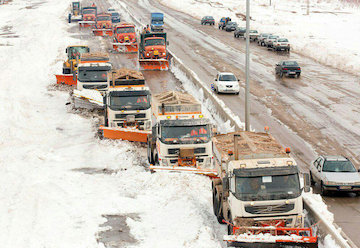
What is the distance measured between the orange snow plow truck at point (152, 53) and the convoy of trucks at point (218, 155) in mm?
8961

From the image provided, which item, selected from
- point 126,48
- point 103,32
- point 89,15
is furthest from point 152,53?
point 89,15

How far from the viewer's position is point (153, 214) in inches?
682

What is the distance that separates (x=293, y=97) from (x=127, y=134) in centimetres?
1635

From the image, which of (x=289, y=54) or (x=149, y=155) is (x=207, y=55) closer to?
(x=289, y=54)

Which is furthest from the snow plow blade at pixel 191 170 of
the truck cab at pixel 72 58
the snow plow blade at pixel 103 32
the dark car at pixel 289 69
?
the snow plow blade at pixel 103 32

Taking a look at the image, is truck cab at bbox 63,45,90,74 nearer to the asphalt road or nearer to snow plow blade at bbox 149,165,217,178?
the asphalt road

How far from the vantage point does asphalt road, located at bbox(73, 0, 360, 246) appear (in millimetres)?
25531

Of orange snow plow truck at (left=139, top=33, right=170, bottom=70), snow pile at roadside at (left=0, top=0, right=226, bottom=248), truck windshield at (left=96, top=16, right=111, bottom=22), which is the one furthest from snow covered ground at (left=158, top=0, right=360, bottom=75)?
snow pile at roadside at (left=0, top=0, right=226, bottom=248)

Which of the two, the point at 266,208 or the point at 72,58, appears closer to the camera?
the point at 266,208

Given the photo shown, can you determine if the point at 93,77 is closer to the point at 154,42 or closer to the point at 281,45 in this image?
the point at 154,42

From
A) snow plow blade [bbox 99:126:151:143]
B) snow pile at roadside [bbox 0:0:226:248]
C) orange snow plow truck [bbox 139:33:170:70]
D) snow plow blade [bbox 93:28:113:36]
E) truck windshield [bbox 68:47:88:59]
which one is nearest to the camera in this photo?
snow pile at roadside [bbox 0:0:226:248]

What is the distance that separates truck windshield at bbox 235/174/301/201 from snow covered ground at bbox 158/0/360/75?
36.9 meters

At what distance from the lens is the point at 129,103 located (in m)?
25.7

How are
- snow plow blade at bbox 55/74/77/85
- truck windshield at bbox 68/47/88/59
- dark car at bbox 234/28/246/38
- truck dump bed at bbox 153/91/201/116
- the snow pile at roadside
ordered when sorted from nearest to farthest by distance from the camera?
the snow pile at roadside < truck dump bed at bbox 153/91/201/116 < snow plow blade at bbox 55/74/77/85 < truck windshield at bbox 68/47/88/59 < dark car at bbox 234/28/246/38
